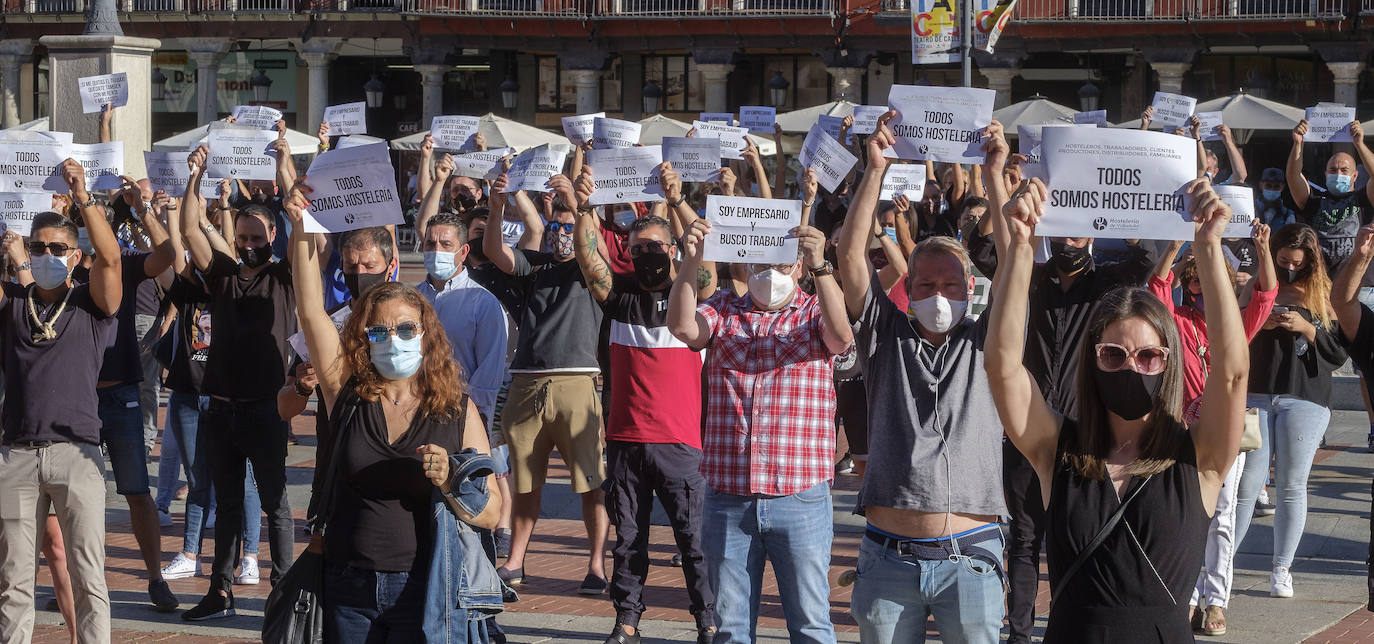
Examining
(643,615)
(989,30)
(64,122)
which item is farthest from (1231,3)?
(643,615)

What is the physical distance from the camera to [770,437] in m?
5.77

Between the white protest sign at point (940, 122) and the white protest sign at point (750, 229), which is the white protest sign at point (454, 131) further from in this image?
the white protest sign at point (750, 229)

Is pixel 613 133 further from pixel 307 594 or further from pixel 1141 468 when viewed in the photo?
pixel 1141 468

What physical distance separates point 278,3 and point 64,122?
2858cm

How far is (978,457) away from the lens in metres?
4.97

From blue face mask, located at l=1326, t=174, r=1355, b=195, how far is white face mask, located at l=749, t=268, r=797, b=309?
7638 millimetres

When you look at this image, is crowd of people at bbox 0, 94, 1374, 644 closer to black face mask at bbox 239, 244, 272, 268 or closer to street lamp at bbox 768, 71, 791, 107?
black face mask at bbox 239, 244, 272, 268

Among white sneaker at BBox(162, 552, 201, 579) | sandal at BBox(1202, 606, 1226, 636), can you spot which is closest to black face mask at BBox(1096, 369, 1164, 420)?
sandal at BBox(1202, 606, 1226, 636)

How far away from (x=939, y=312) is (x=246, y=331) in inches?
154

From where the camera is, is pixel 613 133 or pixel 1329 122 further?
pixel 1329 122

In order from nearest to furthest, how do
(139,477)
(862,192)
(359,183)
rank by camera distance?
(862,192)
(359,183)
(139,477)

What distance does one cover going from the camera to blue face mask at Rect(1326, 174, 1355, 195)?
1214 centimetres

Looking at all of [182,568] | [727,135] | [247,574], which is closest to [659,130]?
[727,135]

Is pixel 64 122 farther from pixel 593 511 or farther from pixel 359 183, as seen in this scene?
pixel 359 183
